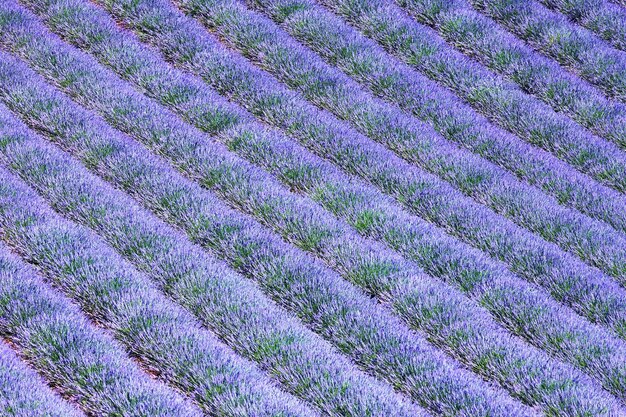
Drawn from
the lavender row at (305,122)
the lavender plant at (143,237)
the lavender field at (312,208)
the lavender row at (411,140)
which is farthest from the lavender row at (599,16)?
the lavender plant at (143,237)

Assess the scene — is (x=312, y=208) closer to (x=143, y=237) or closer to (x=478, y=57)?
(x=143, y=237)

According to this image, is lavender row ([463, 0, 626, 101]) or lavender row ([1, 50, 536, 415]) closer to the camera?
lavender row ([1, 50, 536, 415])

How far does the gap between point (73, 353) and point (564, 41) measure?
474 centimetres

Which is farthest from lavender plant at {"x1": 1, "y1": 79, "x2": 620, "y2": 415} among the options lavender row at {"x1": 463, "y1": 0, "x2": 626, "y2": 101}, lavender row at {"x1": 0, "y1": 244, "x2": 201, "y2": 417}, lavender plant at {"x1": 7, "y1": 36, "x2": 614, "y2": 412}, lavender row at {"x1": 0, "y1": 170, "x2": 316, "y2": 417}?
lavender row at {"x1": 463, "y1": 0, "x2": 626, "y2": 101}

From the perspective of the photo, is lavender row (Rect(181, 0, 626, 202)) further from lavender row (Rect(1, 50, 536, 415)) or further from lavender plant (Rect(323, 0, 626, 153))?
lavender row (Rect(1, 50, 536, 415))

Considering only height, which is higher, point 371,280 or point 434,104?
point 434,104

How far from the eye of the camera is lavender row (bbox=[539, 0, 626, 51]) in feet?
22.8

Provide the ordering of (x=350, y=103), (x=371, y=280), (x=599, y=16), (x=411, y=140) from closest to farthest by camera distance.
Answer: (x=371, y=280)
(x=411, y=140)
(x=350, y=103)
(x=599, y=16)

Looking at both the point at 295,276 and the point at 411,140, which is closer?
the point at 295,276

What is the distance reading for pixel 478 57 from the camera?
22.2ft

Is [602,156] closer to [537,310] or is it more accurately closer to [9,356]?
[537,310]

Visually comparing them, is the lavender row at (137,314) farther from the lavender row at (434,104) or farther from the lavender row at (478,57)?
the lavender row at (478,57)

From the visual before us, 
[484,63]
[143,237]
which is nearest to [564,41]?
[484,63]

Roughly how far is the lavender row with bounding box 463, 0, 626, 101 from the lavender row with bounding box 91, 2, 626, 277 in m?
1.76
